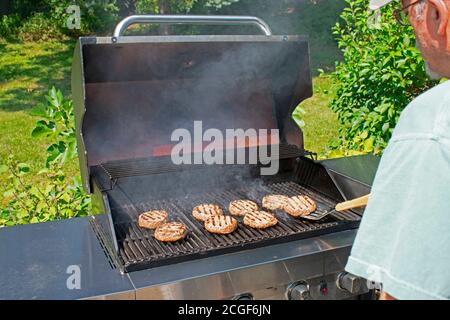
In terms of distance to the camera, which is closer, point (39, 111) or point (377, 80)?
point (39, 111)

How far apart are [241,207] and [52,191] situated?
61.2 inches

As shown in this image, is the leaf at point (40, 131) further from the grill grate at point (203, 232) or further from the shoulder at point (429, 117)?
the shoulder at point (429, 117)

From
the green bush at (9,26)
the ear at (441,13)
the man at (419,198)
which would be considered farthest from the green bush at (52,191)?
the green bush at (9,26)

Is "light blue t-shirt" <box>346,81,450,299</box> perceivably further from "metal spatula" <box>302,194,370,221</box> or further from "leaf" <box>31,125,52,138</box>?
"leaf" <box>31,125,52,138</box>

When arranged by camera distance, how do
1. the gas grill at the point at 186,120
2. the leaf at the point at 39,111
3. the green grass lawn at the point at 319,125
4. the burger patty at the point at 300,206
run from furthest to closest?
the green grass lawn at the point at 319,125 → the leaf at the point at 39,111 → the burger patty at the point at 300,206 → the gas grill at the point at 186,120

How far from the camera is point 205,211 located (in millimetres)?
2725

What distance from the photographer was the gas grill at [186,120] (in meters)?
2.55

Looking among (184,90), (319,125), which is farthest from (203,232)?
(319,125)

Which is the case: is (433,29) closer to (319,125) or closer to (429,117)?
(429,117)

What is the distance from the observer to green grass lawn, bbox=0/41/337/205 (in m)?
7.02

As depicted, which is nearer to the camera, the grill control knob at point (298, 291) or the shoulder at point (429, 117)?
the shoulder at point (429, 117)

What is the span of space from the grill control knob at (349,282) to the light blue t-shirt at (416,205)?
3.48 ft

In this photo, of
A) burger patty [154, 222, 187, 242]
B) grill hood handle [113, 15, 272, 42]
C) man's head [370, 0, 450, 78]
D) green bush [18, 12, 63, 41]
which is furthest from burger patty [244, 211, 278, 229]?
green bush [18, 12, 63, 41]
